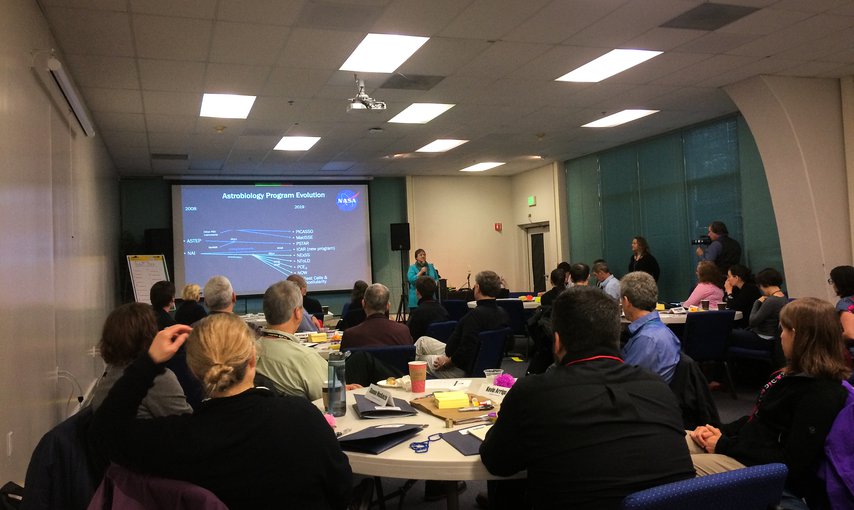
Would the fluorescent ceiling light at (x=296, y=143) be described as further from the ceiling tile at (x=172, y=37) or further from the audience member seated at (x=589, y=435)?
the audience member seated at (x=589, y=435)

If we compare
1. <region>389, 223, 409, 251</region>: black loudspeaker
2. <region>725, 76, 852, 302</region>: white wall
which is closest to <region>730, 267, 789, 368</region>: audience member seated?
<region>725, 76, 852, 302</region>: white wall

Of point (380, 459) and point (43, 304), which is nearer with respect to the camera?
point (380, 459)

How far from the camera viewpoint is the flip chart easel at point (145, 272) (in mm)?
10953

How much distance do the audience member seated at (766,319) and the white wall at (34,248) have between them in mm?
5735

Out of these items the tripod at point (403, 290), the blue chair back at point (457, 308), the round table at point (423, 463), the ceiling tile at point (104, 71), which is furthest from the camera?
the tripod at point (403, 290)

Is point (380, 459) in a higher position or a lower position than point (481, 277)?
lower

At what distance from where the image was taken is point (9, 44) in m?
3.57

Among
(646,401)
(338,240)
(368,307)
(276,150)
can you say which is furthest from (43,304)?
(338,240)

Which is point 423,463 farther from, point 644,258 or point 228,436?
point 644,258

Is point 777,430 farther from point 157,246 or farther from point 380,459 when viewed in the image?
Result: point 157,246

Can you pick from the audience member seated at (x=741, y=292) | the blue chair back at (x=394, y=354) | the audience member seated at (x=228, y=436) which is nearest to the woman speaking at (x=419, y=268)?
the audience member seated at (x=741, y=292)

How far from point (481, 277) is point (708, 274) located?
3.68 m

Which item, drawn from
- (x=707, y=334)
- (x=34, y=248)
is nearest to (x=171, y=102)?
(x=34, y=248)

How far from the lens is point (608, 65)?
21.5 feet
